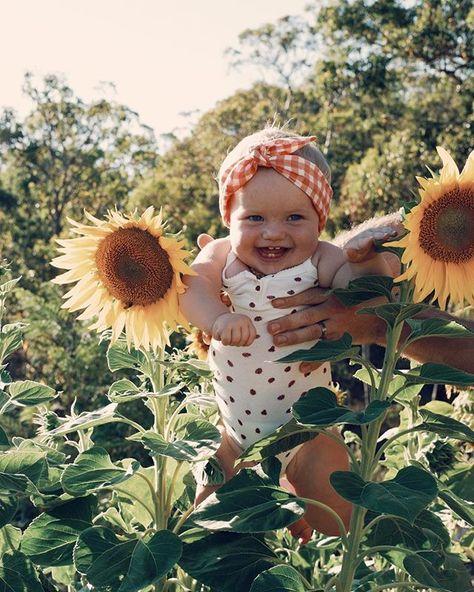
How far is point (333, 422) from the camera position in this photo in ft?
5.00

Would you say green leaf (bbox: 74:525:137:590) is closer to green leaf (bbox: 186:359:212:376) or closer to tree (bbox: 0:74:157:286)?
green leaf (bbox: 186:359:212:376)

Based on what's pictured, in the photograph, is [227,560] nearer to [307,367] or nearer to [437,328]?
[307,367]

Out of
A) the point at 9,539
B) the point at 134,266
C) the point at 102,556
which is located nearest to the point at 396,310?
the point at 134,266

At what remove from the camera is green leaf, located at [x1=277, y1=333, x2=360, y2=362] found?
1.62 meters

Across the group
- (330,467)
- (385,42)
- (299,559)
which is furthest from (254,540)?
(385,42)

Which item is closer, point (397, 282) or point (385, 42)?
point (397, 282)

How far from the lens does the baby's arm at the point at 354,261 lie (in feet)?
5.74

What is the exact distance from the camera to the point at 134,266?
5.81 ft

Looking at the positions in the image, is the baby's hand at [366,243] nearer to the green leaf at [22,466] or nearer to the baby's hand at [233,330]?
the baby's hand at [233,330]

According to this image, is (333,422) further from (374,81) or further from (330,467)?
(374,81)

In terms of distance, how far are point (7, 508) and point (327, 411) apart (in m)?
0.64

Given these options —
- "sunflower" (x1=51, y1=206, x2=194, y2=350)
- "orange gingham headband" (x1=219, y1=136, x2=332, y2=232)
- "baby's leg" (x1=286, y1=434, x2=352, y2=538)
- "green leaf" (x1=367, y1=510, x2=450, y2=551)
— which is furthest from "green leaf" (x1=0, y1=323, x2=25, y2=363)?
"green leaf" (x1=367, y1=510, x2=450, y2=551)

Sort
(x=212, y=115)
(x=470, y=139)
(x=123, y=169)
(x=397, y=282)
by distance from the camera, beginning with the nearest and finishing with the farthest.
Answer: (x=397, y=282) → (x=470, y=139) → (x=123, y=169) → (x=212, y=115)

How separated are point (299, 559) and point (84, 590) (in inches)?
23.7
